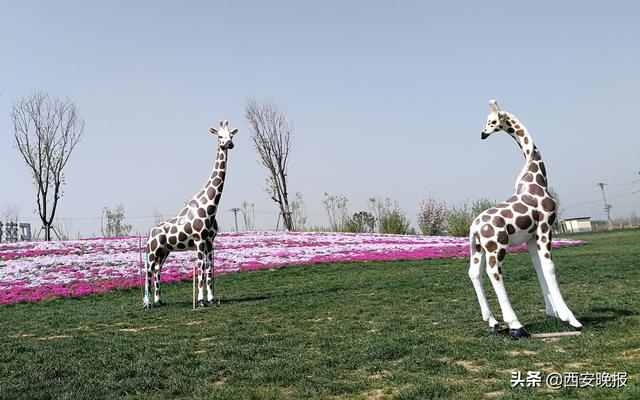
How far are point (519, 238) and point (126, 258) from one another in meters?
19.4

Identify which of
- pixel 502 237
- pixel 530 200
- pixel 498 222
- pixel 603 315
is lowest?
pixel 603 315

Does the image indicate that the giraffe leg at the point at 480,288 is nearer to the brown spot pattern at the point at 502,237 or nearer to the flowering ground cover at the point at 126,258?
the brown spot pattern at the point at 502,237

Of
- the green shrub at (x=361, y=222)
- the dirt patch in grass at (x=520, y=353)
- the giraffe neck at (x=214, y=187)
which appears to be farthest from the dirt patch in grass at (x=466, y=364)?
the green shrub at (x=361, y=222)

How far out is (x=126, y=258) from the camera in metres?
22.6

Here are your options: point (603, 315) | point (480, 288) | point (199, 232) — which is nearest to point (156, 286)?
point (199, 232)

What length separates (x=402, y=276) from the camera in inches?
657

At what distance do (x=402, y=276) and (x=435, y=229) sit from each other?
33.5m

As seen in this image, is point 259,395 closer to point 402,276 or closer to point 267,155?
point 402,276

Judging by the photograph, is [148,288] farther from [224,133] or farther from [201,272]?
[224,133]

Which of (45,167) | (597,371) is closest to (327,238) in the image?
(45,167)

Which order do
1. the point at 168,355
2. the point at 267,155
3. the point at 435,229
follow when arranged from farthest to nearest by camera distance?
1. the point at 435,229
2. the point at 267,155
3. the point at 168,355

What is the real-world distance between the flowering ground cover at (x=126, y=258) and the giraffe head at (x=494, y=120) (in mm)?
13493

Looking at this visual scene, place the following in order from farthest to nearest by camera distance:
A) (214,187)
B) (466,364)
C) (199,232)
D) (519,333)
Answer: (214,187) < (199,232) < (519,333) < (466,364)

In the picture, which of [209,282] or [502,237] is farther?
[209,282]
